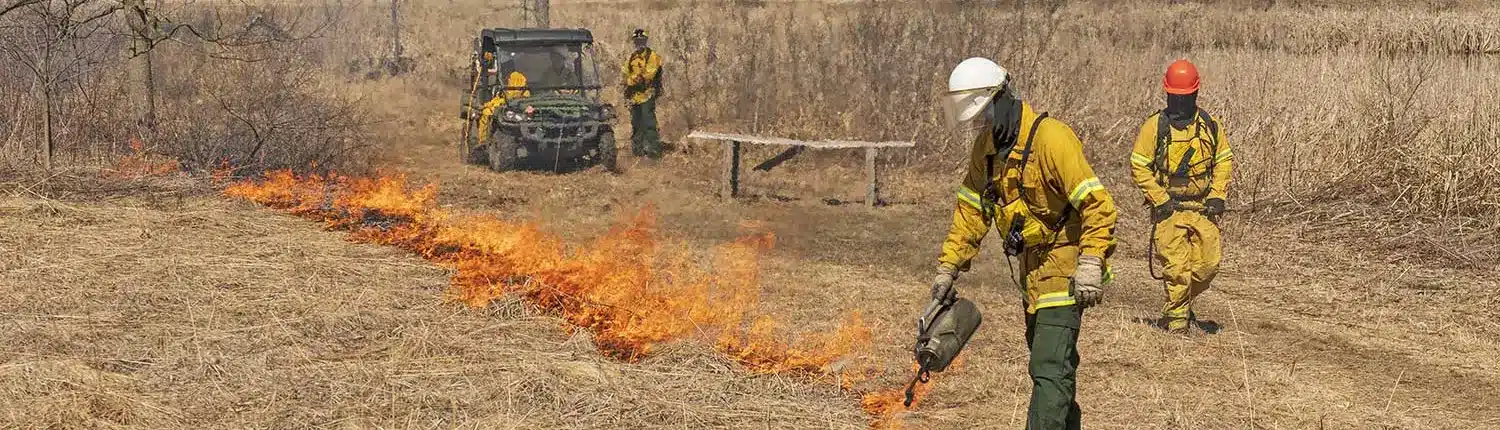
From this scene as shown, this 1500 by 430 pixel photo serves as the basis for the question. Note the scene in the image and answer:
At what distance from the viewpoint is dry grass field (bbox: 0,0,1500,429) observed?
206 inches

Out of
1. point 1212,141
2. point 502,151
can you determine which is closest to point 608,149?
point 502,151

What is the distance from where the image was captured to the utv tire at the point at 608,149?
1377 centimetres

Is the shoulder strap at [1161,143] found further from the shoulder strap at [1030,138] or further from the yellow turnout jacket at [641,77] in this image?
the yellow turnout jacket at [641,77]

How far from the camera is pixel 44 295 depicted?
6.60 m

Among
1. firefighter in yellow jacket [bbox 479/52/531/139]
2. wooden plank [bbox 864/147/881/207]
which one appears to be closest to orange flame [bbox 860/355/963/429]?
wooden plank [bbox 864/147/881/207]

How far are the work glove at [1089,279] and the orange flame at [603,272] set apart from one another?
6.18 feet

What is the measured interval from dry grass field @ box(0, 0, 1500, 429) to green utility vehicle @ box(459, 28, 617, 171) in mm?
373

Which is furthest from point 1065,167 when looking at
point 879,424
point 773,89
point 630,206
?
point 773,89

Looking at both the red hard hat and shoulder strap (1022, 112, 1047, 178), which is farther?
the red hard hat

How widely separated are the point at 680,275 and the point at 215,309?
2.86m

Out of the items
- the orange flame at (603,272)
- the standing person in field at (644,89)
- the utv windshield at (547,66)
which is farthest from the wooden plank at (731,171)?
the standing person in field at (644,89)

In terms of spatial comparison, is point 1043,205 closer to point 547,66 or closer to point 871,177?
point 871,177

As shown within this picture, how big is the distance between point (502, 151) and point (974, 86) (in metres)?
10.0

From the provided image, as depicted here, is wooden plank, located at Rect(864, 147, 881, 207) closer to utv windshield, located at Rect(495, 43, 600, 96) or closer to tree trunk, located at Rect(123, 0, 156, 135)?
utv windshield, located at Rect(495, 43, 600, 96)
